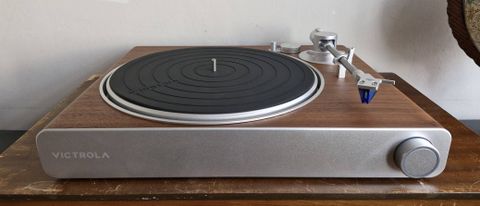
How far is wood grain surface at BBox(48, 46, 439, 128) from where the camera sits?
45cm

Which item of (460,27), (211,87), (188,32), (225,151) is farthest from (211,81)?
(460,27)

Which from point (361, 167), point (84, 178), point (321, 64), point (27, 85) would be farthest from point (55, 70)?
point (361, 167)

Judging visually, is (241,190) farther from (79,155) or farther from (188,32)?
(188,32)

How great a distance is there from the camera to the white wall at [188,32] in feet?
2.99

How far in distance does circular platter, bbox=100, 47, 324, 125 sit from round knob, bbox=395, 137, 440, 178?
15 centimetres

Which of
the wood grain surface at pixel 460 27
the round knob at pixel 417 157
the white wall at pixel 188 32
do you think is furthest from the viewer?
the white wall at pixel 188 32

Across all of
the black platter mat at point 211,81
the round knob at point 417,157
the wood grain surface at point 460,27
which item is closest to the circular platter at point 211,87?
the black platter mat at point 211,81

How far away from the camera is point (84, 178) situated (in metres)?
0.46

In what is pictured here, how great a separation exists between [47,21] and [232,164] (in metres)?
0.74

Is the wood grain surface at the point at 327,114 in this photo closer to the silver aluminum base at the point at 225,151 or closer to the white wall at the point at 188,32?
the silver aluminum base at the point at 225,151

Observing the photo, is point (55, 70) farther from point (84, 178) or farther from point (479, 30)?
point (479, 30)

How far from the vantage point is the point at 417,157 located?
43cm

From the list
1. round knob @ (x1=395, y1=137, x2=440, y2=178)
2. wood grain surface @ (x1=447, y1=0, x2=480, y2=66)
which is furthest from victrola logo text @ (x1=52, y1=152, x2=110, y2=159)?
wood grain surface @ (x1=447, y1=0, x2=480, y2=66)

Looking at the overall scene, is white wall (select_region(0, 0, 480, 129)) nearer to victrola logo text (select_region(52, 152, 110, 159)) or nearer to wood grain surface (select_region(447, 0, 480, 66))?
wood grain surface (select_region(447, 0, 480, 66))
